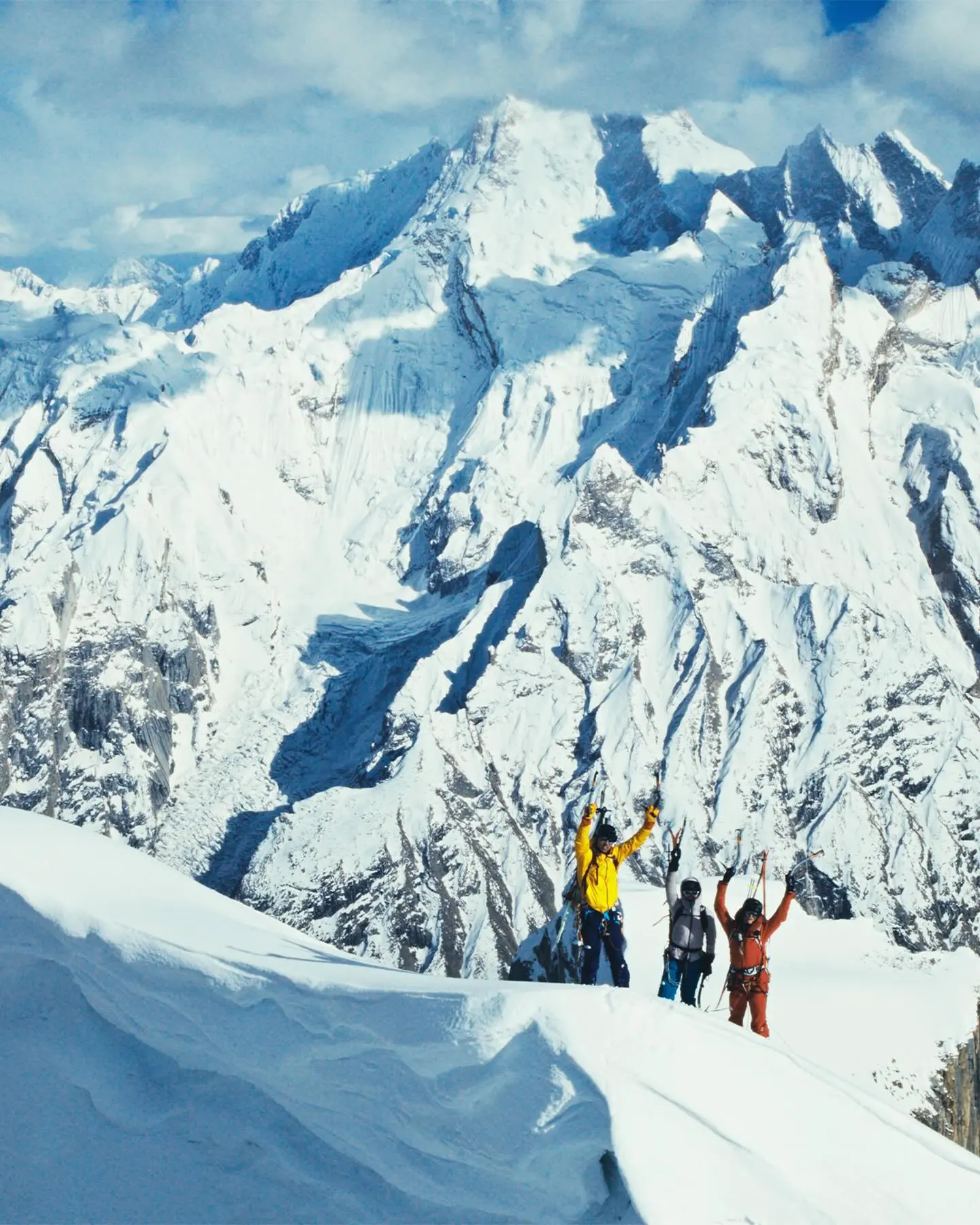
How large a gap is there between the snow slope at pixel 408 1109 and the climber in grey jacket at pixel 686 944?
6863 millimetres

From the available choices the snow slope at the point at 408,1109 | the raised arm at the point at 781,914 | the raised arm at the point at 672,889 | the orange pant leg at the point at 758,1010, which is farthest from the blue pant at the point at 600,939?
the snow slope at the point at 408,1109

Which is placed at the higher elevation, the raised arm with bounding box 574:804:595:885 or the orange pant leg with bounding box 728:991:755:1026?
the raised arm with bounding box 574:804:595:885

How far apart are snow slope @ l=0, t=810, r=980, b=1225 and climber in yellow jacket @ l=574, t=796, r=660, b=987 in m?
7.32

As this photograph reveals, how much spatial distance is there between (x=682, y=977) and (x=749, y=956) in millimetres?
1295

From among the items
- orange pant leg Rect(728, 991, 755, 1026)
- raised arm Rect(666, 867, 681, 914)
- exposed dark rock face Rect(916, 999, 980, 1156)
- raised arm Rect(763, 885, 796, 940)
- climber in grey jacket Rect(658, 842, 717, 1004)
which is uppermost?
raised arm Rect(763, 885, 796, 940)

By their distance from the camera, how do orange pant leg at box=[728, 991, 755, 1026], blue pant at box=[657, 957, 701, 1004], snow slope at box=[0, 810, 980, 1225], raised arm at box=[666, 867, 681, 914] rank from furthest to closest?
raised arm at box=[666, 867, 681, 914] → blue pant at box=[657, 957, 701, 1004] → orange pant leg at box=[728, 991, 755, 1026] → snow slope at box=[0, 810, 980, 1225]

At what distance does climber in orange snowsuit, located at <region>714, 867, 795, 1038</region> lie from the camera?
80.8ft

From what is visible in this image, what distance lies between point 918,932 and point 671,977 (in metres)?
177

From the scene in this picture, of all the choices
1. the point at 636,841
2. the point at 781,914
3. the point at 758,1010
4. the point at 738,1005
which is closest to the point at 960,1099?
the point at 738,1005

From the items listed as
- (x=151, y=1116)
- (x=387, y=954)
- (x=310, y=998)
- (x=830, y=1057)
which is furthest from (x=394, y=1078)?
(x=387, y=954)

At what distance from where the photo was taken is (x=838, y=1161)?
15.0 m

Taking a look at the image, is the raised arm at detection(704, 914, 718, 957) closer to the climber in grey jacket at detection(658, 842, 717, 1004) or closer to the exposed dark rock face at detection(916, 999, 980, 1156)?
the climber in grey jacket at detection(658, 842, 717, 1004)

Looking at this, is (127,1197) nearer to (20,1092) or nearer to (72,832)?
(20,1092)

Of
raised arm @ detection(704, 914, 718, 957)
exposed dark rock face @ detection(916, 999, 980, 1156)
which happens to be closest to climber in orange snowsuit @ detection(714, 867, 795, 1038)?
raised arm @ detection(704, 914, 718, 957)
